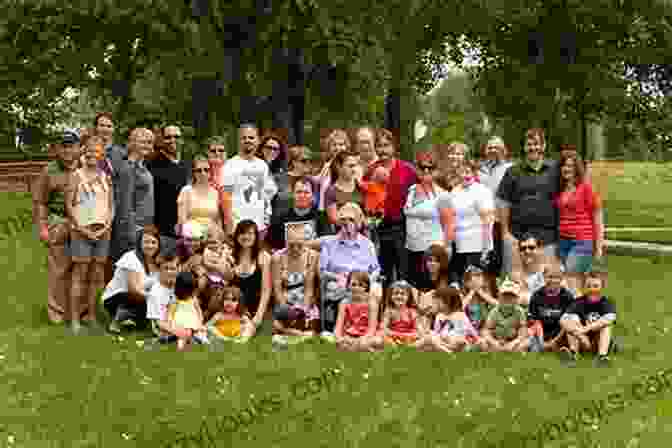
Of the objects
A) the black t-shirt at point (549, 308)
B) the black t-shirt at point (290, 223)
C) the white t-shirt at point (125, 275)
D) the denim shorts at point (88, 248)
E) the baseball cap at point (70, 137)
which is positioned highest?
the baseball cap at point (70, 137)

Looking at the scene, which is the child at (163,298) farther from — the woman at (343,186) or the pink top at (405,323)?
the pink top at (405,323)

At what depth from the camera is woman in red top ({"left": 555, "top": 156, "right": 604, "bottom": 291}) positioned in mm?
9703

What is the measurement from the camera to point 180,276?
9.47 m

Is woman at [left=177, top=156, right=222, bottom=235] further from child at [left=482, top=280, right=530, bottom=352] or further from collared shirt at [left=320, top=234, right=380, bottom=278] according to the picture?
child at [left=482, top=280, right=530, bottom=352]

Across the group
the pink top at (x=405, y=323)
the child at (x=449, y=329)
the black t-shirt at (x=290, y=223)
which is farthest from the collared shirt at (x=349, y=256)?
the child at (x=449, y=329)

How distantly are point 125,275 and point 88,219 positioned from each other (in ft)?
2.30

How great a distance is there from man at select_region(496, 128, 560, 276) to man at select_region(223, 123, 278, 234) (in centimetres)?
241

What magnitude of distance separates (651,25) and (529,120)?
15.1 ft

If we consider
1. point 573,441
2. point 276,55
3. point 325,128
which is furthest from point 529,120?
point 573,441

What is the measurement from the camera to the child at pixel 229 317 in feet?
31.0

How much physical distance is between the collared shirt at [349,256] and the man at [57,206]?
2584mm

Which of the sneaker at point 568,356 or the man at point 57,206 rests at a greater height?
the man at point 57,206

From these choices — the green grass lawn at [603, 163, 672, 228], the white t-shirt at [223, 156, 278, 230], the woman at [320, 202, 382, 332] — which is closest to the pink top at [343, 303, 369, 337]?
the woman at [320, 202, 382, 332]

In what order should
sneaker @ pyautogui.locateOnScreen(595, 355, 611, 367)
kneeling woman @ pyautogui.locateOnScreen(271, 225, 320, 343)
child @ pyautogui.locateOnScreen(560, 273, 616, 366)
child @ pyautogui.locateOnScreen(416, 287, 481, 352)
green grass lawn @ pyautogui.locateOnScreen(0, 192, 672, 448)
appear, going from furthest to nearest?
kneeling woman @ pyautogui.locateOnScreen(271, 225, 320, 343) → child @ pyautogui.locateOnScreen(416, 287, 481, 352) → child @ pyautogui.locateOnScreen(560, 273, 616, 366) → sneaker @ pyautogui.locateOnScreen(595, 355, 611, 367) → green grass lawn @ pyautogui.locateOnScreen(0, 192, 672, 448)
